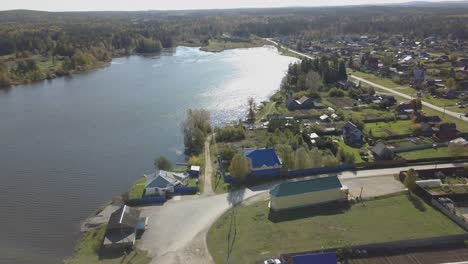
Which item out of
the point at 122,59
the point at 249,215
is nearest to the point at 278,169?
the point at 249,215

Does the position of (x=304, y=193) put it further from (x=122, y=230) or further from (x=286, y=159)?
(x=122, y=230)

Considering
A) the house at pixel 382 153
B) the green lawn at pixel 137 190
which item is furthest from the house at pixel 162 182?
the house at pixel 382 153

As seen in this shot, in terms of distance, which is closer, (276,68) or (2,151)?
(2,151)

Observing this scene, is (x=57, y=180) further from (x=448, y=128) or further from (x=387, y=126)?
(x=448, y=128)

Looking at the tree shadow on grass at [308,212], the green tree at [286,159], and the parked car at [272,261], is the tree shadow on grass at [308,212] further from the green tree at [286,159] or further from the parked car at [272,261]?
the green tree at [286,159]

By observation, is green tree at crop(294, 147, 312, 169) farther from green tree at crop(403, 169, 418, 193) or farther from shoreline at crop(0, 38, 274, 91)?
shoreline at crop(0, 38, 274, 91)

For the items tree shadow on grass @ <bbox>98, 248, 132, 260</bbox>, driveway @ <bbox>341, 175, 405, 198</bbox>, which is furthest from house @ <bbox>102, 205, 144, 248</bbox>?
driveway @ <bbox>341, 175, 405, 198</bbox>

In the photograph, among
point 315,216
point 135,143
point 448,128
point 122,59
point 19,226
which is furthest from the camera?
point 122,59
